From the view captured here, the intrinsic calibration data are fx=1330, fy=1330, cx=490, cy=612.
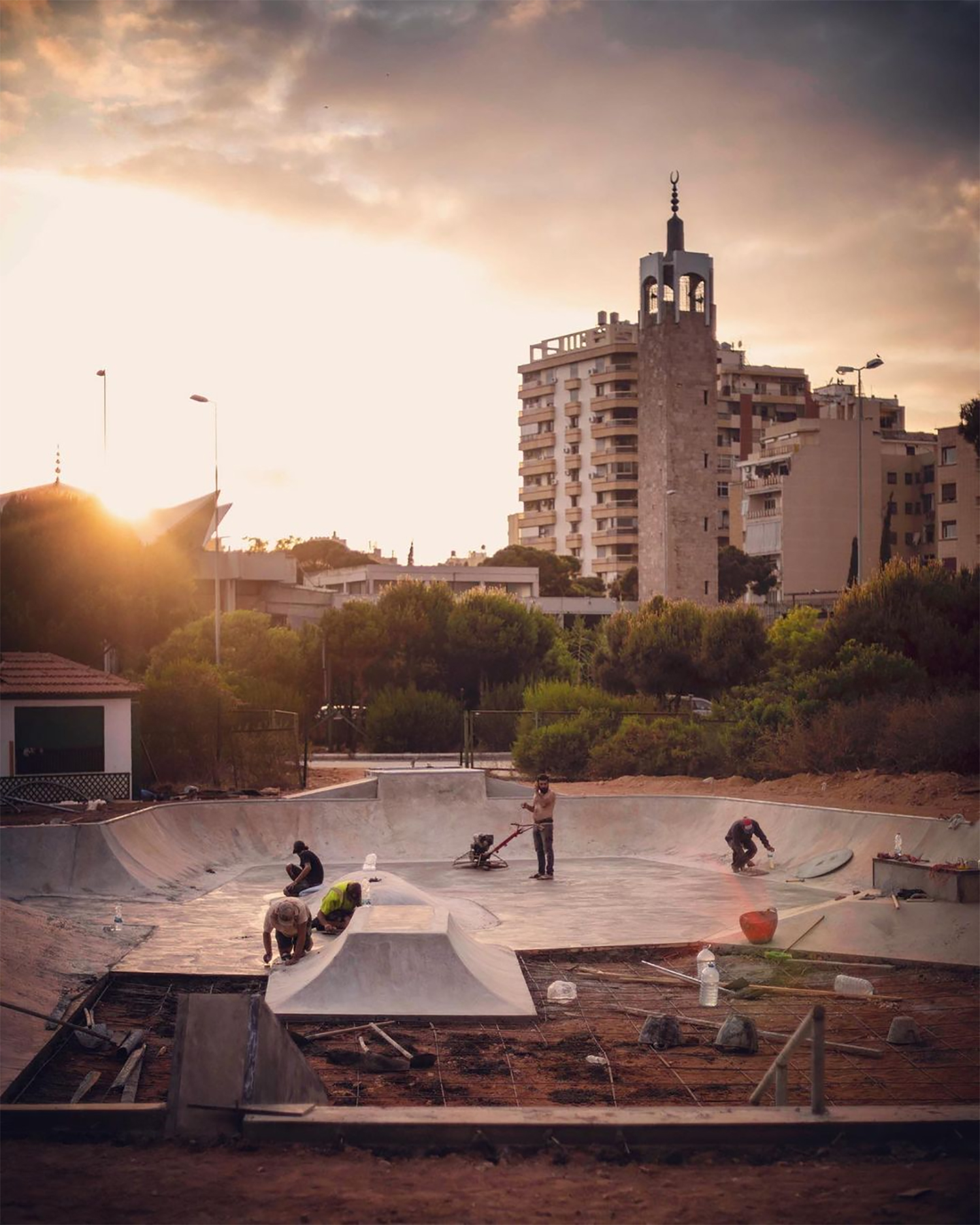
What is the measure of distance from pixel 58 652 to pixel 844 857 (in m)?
23.8

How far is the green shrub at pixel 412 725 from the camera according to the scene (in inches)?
1635

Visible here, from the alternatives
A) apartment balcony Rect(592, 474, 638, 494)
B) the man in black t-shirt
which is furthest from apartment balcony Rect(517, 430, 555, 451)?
the man in black t-shirt

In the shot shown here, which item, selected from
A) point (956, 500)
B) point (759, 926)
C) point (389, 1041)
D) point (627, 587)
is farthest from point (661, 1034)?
point (627, 587)

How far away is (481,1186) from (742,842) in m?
15.3

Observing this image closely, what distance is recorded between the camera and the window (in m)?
25.7

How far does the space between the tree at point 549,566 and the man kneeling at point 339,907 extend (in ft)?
296

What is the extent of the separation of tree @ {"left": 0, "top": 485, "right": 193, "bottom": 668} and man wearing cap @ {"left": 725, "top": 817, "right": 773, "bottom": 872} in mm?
20943

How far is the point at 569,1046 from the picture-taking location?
12.0 m

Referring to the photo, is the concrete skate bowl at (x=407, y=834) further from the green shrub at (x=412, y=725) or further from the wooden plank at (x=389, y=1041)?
the green shrub at (x=412, y=725)

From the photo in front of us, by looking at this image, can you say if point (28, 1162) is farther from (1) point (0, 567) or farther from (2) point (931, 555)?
(2) point (931, 555)

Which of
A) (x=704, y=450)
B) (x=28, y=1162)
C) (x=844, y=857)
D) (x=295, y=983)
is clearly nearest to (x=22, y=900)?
(x=295, y=983)

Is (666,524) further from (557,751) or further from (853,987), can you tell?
(853,987)

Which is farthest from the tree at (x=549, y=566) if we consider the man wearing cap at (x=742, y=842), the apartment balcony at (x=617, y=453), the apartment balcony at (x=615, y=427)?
the man wearing cap at (x=742, y=842)

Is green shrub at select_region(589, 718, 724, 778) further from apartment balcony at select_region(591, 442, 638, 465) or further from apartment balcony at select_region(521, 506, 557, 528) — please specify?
apartment balcony at select_region(521, 506, 557, 528)
